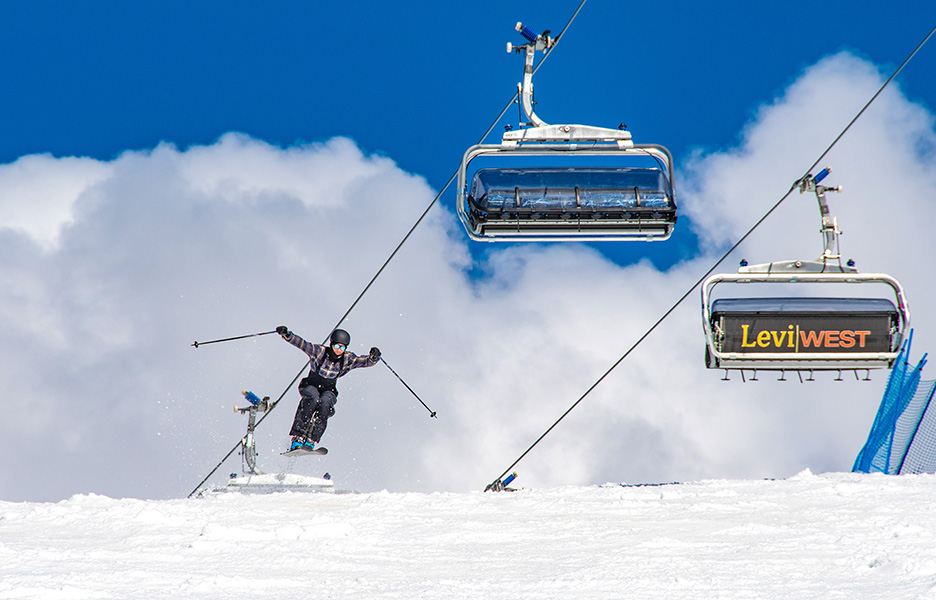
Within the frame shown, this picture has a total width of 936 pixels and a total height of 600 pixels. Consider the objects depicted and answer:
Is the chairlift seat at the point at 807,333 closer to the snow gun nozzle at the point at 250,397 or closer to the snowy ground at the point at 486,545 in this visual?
the snowy ground at the point at 486,545

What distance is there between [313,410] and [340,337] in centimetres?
95

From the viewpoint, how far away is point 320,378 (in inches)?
542

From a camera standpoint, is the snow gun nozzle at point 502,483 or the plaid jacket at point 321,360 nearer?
the snow gun nozzle at point 502,483

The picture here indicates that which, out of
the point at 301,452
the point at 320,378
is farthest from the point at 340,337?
the point at 301,452

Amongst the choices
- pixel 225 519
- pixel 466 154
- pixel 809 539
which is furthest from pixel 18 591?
pixel 466 154

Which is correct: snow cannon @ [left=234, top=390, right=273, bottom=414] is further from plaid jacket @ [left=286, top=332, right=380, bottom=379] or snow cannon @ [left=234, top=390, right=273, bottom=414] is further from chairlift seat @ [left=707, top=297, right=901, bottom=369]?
chairlift seat @ [left=707, top=297, right=901, bottom=369]

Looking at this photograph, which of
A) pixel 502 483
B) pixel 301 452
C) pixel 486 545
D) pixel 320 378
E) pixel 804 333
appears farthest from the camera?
pixel 320 378

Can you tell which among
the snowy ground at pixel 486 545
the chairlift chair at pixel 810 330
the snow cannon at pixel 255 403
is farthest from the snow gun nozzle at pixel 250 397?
the chairlift chair at pixel 810 330

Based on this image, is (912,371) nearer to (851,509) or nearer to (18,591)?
(851,509)

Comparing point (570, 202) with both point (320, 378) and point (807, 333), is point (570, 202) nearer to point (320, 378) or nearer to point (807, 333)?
point (807, 333)

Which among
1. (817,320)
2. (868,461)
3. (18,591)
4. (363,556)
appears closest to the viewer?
(18,591)

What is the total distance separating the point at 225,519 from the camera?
8133 mm

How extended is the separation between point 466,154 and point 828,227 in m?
3.36

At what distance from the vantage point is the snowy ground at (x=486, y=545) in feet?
18.6
